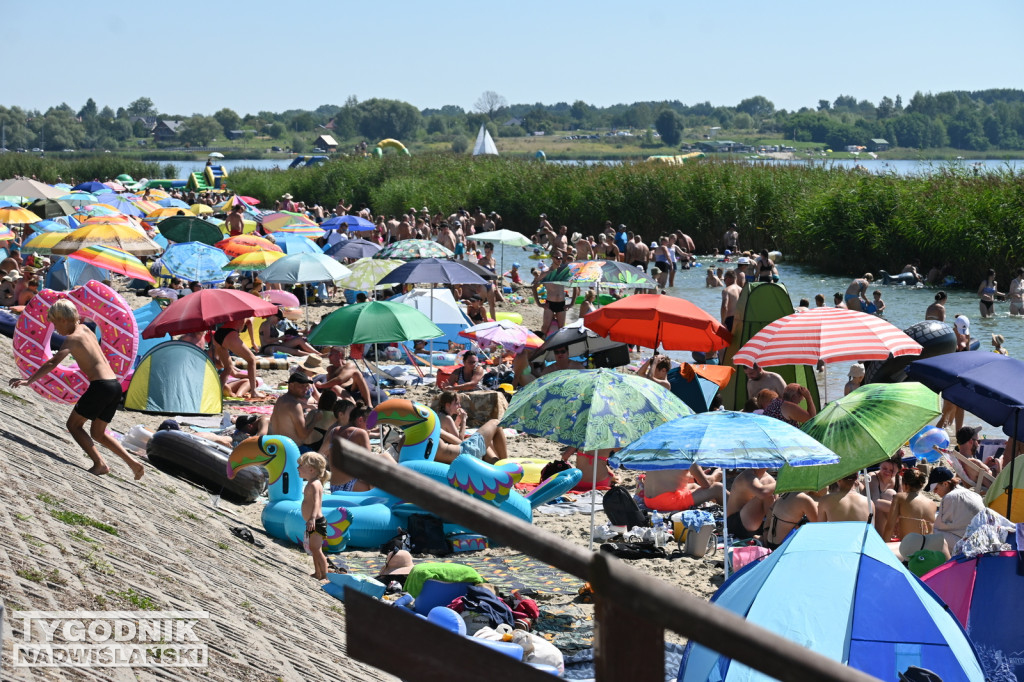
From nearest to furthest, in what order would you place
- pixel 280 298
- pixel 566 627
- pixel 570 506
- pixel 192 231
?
pixel 566 627, pixel 570 506, pixel 280 298, pixel 192 231

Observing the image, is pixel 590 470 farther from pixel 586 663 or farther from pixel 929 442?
pixel 586 663

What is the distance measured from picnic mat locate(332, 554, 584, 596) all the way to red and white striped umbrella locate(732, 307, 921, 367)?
3042mm

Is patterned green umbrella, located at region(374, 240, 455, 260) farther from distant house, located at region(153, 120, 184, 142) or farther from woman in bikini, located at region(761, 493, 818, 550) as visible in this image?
distant house, located at region(153, 120, 184, 142)

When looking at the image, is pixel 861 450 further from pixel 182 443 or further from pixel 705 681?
pixel 182 443

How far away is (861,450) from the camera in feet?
24.9

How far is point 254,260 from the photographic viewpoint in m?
17.7

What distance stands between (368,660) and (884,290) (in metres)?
25.6

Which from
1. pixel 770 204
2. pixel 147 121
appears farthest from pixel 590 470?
pixel 147 121

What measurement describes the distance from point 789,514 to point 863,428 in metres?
0.92

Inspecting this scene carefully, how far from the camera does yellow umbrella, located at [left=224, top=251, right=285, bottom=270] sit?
17562mm

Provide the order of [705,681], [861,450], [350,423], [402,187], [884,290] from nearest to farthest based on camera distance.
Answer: [705,681] < [861,450] < [350,423] < [884,290] < [402,187]

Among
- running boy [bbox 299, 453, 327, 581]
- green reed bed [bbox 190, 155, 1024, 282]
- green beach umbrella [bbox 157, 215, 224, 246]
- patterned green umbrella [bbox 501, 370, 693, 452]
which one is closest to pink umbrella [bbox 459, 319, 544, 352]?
patterned green umbrella [bbox 501, 370, 693, 452]

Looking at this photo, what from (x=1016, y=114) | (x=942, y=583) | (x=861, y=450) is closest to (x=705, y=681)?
(x=942, y=583)

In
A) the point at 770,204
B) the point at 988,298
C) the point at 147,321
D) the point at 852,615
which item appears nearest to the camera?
the point at 852,615
